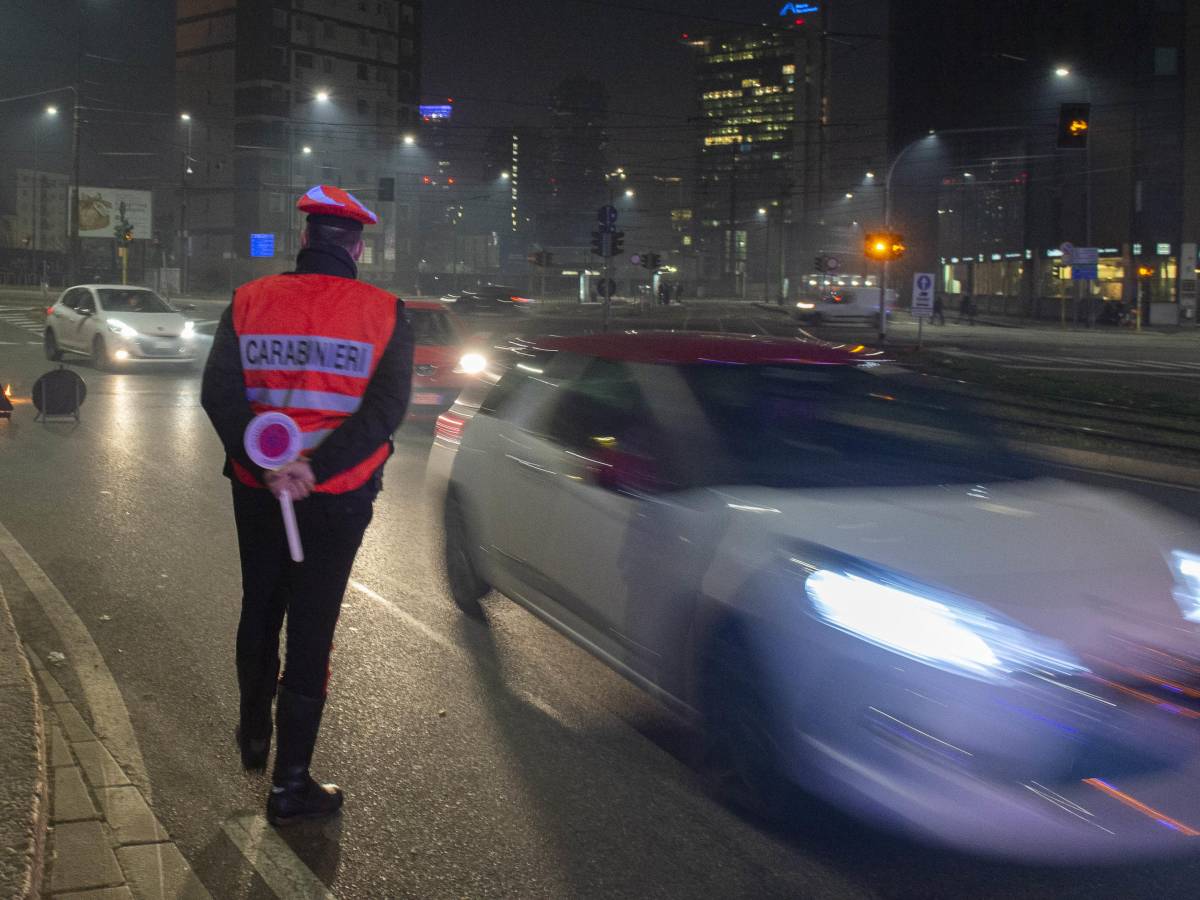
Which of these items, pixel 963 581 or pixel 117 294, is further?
pixel 117 294

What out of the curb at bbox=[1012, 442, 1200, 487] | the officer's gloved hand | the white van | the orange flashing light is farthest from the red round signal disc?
the white van

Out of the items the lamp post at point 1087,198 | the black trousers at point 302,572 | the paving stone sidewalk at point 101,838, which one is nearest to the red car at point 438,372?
the paving stone sidewalk at point 101,838

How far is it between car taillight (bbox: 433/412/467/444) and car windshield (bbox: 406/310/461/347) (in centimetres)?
879

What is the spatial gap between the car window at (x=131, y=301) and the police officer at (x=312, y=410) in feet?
66.9

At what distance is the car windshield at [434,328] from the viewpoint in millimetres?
16042

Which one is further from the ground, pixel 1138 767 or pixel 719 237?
pixel 719 237

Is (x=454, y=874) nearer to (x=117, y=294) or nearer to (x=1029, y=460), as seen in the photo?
(x=1029, y=460)

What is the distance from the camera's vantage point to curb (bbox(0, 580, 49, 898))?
345cm

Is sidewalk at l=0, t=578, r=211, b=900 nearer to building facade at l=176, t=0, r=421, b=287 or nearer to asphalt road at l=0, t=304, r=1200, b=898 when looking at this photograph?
asphalt road at l=0, t=304, r=1200, b=898

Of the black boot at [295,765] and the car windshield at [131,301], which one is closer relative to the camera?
the black boot at [295,765]

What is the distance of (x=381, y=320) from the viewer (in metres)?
3.85

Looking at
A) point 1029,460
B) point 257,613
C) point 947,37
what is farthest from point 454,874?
point 947,37

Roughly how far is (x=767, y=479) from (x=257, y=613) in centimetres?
182

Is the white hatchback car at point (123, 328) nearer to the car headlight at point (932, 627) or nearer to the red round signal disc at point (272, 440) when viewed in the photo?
the red round signal disc at point (272, 440)
